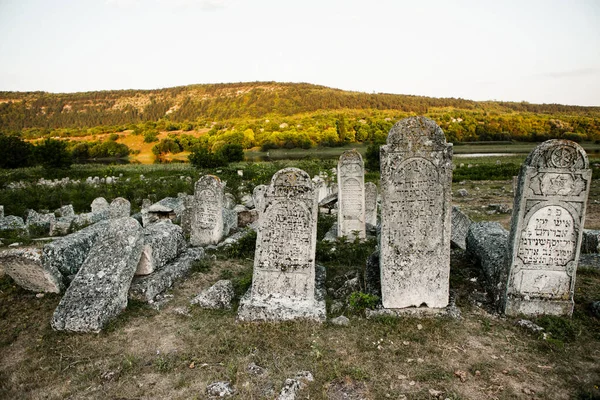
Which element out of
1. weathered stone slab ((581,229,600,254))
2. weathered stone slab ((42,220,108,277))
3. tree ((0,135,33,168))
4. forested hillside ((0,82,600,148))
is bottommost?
weathered stone slab ((581,229,600,254))

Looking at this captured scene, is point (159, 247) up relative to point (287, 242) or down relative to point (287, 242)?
down

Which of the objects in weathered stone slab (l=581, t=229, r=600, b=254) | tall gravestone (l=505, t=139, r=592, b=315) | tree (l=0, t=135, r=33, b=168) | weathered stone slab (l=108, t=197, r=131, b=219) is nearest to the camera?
tall gravestone (l=505, t=139, r=592, b=315)

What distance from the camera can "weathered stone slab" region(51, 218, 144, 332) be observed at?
15.8 ft

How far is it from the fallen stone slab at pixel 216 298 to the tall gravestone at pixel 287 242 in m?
0.38

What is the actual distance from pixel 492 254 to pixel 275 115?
10399 cm

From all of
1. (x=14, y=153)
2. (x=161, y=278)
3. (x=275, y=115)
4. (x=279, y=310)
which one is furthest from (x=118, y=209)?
(x=275, y=115)

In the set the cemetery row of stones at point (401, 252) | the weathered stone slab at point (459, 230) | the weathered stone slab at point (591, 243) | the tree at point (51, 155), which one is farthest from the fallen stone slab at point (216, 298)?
the tree at point (51, 155)

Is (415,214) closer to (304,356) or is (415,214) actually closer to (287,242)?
(287,242)

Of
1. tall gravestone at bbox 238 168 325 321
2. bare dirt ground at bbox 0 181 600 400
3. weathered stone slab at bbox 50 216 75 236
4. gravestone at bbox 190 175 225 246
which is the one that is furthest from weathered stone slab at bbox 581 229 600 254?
weathered stone slab at bbox 50 216 75 236

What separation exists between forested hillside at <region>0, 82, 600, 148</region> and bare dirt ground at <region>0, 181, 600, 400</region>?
48.1m

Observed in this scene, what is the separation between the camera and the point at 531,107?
96.8 meters

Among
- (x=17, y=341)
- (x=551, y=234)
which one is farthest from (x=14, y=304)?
(x=551, y=234)

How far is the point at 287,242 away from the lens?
5.50 meters

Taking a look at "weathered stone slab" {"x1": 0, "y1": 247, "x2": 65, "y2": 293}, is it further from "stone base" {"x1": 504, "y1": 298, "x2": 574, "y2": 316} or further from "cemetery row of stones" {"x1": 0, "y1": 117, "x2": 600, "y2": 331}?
"stone base" {"x1": 504, "y1": 298, "x2": 574, "y2": 316}
